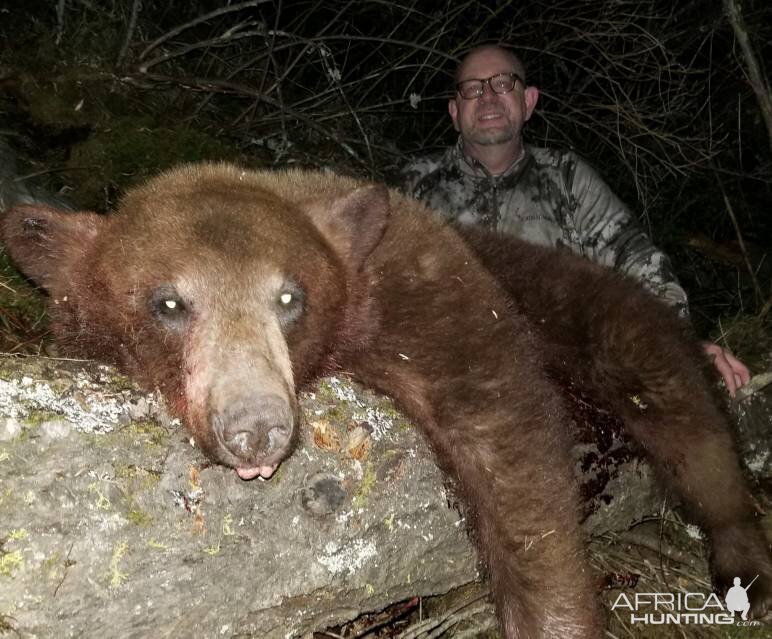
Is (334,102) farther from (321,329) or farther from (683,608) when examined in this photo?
(683,608)

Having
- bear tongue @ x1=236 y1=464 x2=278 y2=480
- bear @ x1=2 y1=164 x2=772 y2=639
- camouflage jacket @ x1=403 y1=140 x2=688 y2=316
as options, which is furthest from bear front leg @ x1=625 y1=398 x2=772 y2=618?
bear tongue @ x1=236 y1=464 x2=278 y2=480

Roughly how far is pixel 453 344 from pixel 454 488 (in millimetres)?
576

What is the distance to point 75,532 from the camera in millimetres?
1725

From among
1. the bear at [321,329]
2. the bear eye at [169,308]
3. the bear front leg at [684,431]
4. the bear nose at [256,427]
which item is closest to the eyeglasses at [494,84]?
the bear at [321,329]

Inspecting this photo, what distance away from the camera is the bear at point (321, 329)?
88.4 inches

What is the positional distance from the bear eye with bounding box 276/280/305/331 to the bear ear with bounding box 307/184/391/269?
433 mm

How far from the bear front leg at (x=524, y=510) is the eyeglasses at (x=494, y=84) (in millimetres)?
3889

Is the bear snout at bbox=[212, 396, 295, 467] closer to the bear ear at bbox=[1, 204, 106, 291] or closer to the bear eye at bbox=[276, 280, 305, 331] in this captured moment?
the bear eye at bbox=[276, 280, 305, 331]

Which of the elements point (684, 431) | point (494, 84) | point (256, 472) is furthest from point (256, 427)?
point (494, 84)

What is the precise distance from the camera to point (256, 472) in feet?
6.57

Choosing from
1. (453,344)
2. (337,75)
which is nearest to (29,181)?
(337,75)

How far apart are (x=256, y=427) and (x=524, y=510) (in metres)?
1.32

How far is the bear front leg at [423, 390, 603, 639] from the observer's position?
2.77 meters

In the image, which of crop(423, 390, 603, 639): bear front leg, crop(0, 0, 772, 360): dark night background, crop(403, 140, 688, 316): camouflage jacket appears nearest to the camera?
crop(423, 390, 603, 639): bear front leg
